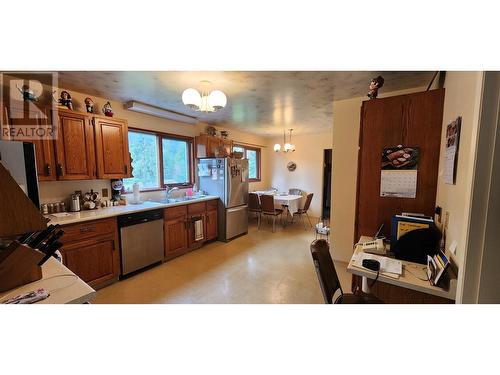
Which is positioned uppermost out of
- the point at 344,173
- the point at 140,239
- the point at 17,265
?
the point at 344,173

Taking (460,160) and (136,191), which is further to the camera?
(136,191)

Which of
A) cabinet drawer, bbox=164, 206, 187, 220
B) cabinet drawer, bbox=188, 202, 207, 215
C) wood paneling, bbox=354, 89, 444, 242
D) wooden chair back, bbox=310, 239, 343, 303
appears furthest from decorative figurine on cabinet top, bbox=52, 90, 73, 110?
wood paneling, bbox=354, 89, 444, 242

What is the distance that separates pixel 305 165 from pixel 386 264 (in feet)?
15.3

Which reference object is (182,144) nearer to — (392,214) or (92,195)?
(92,195)

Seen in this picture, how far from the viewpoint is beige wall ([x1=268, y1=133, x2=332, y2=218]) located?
18.5 feet

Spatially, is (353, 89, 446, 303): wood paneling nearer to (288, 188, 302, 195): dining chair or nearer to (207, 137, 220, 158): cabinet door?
(207, 137, 220, 158): cabinet door

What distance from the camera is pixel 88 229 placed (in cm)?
221

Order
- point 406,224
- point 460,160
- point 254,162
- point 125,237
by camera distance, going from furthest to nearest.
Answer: point 254,162 < point 125,237 < point 406,224 < point 460,160

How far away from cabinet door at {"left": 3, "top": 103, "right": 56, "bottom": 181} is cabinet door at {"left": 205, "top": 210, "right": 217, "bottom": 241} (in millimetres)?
2151

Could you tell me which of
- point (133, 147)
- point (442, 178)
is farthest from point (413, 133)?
point (133, 147)

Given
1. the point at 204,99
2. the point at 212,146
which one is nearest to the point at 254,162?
the point at 212,146

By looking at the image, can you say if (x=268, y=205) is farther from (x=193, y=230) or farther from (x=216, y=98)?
(x=216, y=98)

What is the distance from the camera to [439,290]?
116 cm

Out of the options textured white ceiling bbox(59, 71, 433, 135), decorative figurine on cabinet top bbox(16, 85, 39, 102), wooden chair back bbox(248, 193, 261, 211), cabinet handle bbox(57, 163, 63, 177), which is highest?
textured white ceiling bbox(59, 71, 433, 135)
